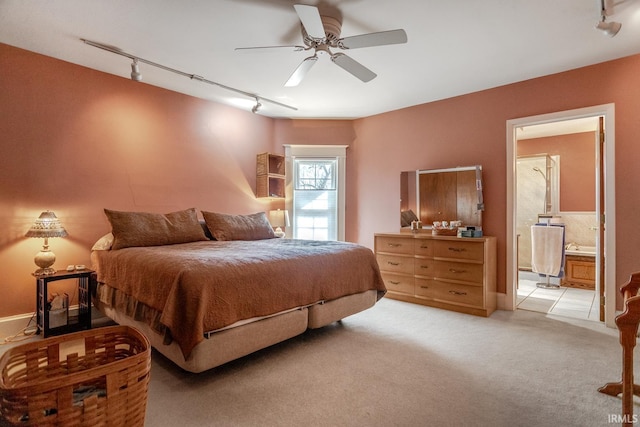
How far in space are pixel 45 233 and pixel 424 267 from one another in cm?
380

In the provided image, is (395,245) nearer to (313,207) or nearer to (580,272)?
(313,207)

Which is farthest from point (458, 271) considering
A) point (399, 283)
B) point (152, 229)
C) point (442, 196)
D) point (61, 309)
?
point (61, 309)

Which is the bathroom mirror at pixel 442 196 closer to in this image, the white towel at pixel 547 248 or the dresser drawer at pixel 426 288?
the dresser drawer at pixel 426 288

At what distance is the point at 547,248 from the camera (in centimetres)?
489

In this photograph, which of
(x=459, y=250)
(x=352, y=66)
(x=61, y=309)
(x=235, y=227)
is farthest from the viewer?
(x=235, y=227)

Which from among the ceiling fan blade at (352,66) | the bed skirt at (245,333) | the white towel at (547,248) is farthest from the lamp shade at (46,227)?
the white towel at (547,248)

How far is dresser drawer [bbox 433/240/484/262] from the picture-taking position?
135 inches

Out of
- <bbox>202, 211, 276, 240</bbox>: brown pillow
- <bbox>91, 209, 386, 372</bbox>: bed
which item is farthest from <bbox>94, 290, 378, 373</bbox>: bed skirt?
<bbox>202, 211, 276, 240</bbox>: brown pillow

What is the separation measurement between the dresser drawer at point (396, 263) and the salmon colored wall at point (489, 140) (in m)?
0.78

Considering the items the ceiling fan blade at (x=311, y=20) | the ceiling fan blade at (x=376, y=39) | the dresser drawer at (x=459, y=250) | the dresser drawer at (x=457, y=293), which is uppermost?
the ceiling fan blade at (x=311, y=20)

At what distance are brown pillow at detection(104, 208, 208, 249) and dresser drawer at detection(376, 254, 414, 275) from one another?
223cm

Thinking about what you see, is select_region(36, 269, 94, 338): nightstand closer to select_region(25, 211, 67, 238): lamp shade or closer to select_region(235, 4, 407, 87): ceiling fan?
select_region(25, 211, 67, 238): lamp shade

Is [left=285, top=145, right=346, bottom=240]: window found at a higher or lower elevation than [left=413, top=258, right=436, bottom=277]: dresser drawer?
higher

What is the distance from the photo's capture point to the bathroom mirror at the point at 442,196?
13.1 ft
